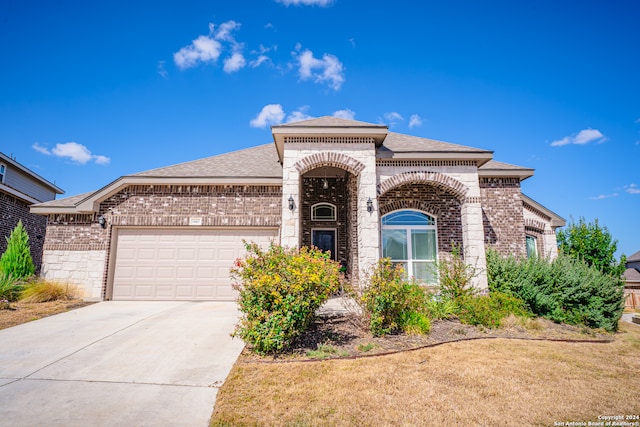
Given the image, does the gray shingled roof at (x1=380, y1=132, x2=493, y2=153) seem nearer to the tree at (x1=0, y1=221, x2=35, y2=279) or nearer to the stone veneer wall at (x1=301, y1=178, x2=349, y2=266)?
the stone veneer wall at (x1=301, y1=178, x2=349, y2=266)

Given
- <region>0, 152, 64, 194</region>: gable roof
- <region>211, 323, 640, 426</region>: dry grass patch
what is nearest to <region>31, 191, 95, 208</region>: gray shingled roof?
<region>0, 152, 64, 194</region>: gable roof

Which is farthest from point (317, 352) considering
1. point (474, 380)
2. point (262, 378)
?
point (474, 380)

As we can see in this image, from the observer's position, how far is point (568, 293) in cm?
812

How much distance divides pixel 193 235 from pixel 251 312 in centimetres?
608

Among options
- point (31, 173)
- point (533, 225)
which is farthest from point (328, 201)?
point (31, 173)

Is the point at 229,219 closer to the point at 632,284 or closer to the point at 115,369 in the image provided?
the point at 115,369

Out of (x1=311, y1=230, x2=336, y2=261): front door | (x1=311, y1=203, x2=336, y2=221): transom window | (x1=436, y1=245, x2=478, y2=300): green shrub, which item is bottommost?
(x1=436, y1=245, x2=478, y2=300): green shrub

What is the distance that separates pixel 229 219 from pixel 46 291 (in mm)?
5325

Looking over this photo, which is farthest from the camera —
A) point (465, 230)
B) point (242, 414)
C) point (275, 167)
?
point (275, 167)

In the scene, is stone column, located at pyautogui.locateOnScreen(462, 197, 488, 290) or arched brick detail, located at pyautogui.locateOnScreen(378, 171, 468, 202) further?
arched brick detail, located at pyautogui.locateOnScreen(378, 171, 468, 202)

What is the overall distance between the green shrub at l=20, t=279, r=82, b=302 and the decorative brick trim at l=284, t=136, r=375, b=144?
7.81 meters

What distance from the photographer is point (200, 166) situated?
11516 millimetres

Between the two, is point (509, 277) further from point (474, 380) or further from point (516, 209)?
point (474, 380)

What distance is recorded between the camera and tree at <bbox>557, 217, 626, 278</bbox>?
11562mm
